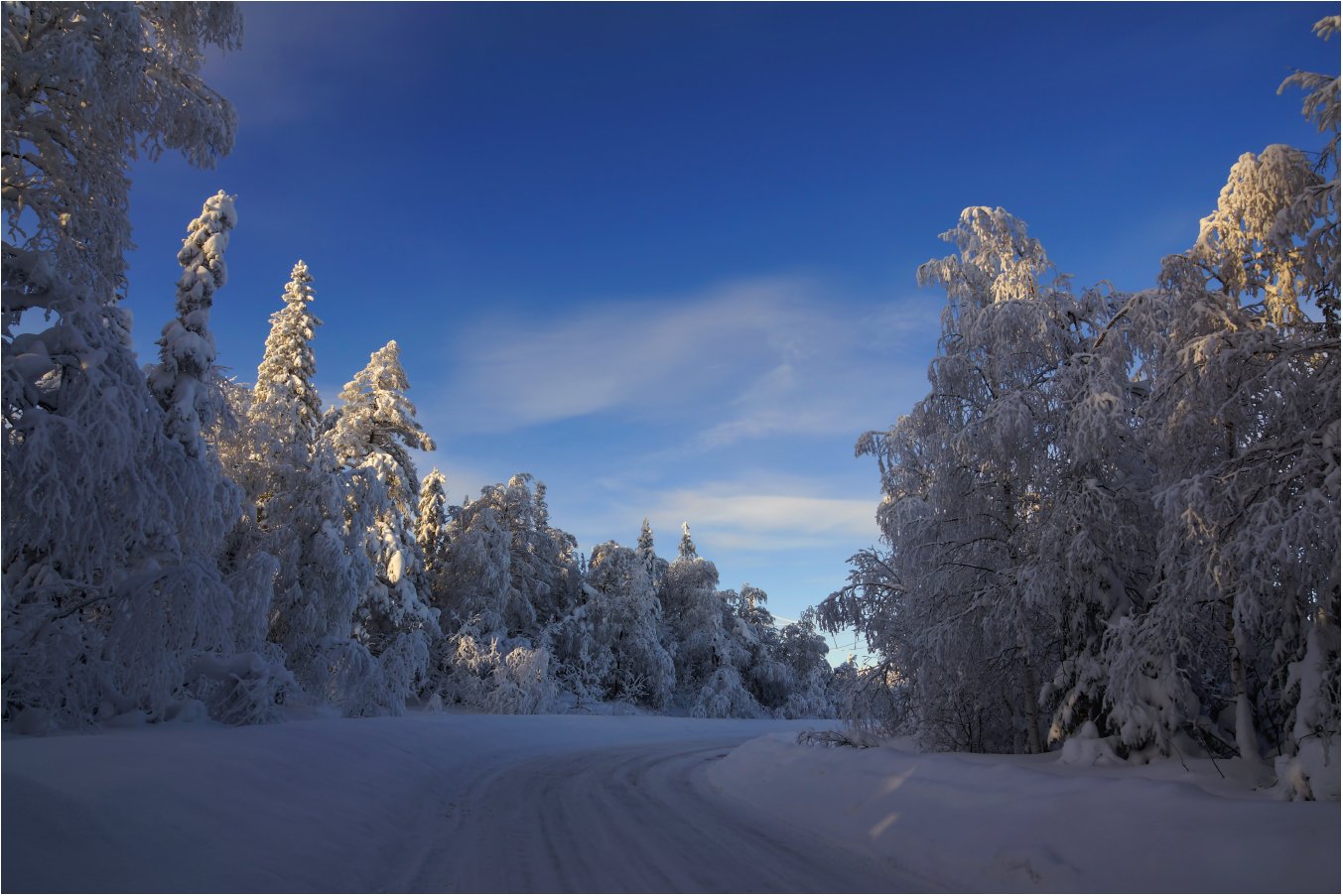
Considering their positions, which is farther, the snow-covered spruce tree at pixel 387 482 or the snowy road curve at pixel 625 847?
the snow-covered spruce tree at pixel 387 482

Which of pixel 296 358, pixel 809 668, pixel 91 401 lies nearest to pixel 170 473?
pixel 91 401

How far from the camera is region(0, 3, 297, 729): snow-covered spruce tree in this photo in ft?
24.2

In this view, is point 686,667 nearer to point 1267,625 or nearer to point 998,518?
point 998,518

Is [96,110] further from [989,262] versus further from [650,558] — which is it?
[650,558]

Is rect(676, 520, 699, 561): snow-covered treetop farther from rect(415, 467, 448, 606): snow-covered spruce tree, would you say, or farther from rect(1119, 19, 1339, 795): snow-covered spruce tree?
rect(1119, 19, 1339, 795): snow-covered spruce tree

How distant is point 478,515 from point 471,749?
1785 centimetres

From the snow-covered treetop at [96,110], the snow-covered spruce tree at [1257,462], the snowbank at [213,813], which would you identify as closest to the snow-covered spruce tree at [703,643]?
the snowbank at [213,813]

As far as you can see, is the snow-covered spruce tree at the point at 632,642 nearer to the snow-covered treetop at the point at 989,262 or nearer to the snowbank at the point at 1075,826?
the snow-covered treetop at the point at 989,262

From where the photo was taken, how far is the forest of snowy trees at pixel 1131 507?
23.4ft

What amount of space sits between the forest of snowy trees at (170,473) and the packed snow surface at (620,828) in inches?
53.2

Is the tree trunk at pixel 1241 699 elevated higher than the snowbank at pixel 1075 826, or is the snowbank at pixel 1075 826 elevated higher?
the tree trunk at pixel 1241 699

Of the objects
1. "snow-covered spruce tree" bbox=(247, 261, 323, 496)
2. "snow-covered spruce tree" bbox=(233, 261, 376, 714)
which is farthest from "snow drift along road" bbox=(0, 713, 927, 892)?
"snow-covered spruce tree" bbox=(247, 261, 323, 496)

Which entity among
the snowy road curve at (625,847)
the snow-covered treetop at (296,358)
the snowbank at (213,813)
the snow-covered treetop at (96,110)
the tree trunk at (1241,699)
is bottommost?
the snowy road curve at (625,847)

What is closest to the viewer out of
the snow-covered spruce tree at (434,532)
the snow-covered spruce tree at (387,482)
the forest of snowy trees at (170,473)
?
the forest of snowy trees at (170,473)
